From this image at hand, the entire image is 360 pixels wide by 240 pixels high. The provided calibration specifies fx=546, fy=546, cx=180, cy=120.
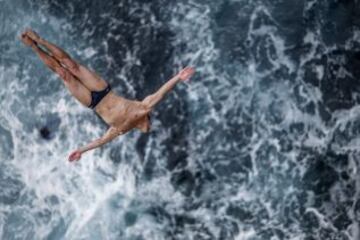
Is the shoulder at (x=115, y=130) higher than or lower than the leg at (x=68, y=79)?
lower

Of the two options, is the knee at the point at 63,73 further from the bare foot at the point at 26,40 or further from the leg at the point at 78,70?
the bare foot at the point at 26,40

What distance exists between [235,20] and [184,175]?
606cm

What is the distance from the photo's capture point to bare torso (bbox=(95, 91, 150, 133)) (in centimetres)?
1398

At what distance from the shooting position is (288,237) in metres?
17.8

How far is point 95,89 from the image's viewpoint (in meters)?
13.6

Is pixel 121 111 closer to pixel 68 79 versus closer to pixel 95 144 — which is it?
pixel 95 144

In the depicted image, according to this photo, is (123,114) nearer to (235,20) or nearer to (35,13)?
(235,20)

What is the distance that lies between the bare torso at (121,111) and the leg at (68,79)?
487 mm

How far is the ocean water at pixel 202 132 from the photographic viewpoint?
18.2 metres

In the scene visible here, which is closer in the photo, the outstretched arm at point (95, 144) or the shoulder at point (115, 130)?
the outstretched arm at point (95, 144)

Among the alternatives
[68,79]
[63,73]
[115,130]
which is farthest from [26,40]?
[115,130]

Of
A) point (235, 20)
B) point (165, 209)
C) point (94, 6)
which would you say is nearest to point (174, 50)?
point (235, 20)

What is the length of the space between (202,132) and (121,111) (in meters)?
5.60

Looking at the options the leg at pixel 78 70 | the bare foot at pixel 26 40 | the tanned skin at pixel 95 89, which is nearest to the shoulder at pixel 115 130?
the tanned skin at pixel 95 89
